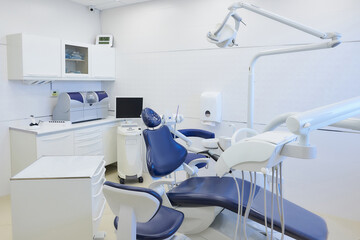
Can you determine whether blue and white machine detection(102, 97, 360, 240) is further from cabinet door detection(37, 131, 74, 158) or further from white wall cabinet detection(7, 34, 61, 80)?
white wall cabinet detection(7, 34, 61, 80)

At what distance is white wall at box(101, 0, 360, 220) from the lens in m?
3.28

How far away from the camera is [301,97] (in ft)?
11.4

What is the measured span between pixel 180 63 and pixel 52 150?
7.13 ft

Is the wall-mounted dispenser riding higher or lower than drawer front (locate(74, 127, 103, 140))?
higher

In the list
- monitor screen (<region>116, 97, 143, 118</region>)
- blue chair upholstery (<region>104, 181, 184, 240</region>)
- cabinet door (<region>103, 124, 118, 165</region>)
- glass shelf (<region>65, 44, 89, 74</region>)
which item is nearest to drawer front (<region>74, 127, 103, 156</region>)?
cabinet door (<region>103, 124, 118, 165</region>)

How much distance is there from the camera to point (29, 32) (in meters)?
4.08

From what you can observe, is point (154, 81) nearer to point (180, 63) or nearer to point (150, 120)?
point (180, 63)

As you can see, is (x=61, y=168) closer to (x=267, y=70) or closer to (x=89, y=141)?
(x=89, y=141)

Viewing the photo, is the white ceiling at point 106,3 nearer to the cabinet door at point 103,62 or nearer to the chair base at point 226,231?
the cabinet door at point 103,62

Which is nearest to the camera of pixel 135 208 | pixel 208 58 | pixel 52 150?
pixel 135 208

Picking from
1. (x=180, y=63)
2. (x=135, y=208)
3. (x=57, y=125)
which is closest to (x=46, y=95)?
(x=57, y=125)

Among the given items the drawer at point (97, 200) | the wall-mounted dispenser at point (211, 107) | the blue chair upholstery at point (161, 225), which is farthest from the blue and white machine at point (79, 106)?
the blue chair upholstery at point (161, 225)

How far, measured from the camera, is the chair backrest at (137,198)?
1.57 m

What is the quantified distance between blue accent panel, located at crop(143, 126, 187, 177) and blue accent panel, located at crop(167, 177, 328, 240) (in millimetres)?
204
